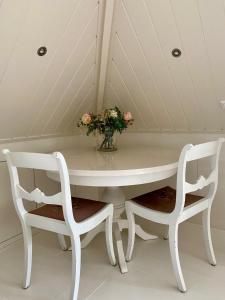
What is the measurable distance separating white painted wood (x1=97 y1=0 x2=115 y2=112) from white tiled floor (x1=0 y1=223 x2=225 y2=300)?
1349 millimetres

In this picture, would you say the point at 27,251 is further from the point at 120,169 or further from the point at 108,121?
the point at 108,121

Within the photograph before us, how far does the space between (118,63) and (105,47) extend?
0.57ft

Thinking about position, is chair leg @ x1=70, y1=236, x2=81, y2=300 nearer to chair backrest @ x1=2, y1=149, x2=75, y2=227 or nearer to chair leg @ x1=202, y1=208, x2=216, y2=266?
chair backrest @ x1=2, y1=149, x2=75, y2=227

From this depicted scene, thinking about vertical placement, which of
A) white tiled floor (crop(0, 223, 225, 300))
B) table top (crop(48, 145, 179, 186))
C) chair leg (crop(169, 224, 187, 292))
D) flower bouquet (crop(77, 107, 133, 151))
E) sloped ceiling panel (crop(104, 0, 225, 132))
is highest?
sloped ceiling panel (crop(104, 0, 225, 132))

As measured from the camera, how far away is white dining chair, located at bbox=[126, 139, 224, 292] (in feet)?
5.55

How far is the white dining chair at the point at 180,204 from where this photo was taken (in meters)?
1.69

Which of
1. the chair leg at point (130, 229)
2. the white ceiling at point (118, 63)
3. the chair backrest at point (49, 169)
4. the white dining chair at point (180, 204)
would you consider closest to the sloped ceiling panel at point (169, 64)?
the white ceiling at point (118, 63)

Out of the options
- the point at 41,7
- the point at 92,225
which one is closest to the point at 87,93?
the point at 41,7

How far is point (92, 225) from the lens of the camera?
1746 millimetres

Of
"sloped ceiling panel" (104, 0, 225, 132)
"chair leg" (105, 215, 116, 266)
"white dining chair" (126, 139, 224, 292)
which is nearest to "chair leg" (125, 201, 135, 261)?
"white dining chair" (126, 139, 224, 292)

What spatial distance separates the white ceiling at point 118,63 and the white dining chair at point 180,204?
619mm

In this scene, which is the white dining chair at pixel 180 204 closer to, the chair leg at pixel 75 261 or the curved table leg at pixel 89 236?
the curved table leg at pixel 89 236

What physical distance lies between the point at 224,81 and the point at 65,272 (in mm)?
1798

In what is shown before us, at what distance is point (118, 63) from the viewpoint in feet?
8.11
